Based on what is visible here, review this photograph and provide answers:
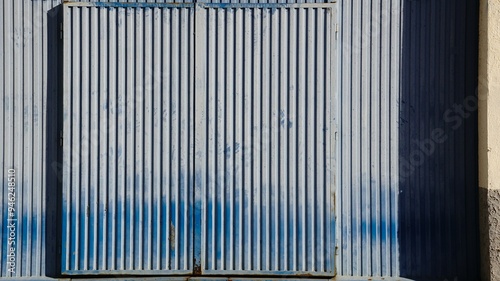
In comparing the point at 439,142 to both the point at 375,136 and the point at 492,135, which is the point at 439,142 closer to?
the point at 492,135

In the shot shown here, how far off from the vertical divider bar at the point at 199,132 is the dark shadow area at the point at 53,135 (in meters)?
1.18

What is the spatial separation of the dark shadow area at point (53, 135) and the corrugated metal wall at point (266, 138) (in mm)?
1214

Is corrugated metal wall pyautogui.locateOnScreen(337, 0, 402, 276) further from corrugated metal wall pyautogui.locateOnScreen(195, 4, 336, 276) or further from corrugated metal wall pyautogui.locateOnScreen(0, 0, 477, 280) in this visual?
corrugated metal wall pyautogui.locateOnScreen(195, 4, 336, 276)

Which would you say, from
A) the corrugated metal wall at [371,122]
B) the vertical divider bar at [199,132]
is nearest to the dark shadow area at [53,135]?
the vertical divider bar at [199,132]

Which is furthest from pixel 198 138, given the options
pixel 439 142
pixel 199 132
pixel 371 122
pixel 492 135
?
pixel 492 135

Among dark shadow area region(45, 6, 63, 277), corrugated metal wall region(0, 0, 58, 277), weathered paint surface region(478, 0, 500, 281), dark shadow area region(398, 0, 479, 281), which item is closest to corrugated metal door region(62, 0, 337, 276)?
dark shadow area region(45, 6, 63, 277)

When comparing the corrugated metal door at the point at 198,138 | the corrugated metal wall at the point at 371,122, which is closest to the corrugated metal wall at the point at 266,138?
the corrugated metal door at the point at 198,138

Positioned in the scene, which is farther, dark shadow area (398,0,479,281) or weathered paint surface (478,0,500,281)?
dark shadow area (398,0,479,281)

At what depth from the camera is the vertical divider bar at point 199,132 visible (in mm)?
4367

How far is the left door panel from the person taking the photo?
4.38 m

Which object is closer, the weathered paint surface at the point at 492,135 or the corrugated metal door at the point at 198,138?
the weathered paint surface at the point at 492,135

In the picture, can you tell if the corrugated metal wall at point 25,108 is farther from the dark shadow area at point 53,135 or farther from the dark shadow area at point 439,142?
the dark shadow area at point 439,142

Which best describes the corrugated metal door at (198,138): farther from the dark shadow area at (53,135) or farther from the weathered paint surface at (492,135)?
the weathered paint surface at (492,135)

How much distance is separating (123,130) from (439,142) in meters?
2.70
